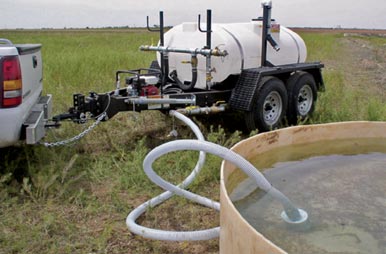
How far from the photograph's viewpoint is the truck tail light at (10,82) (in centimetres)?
344

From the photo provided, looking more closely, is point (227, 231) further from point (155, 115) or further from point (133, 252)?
point (155, 115)

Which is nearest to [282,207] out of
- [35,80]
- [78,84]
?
[35,80]

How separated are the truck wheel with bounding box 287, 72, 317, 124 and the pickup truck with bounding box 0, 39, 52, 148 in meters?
3.32

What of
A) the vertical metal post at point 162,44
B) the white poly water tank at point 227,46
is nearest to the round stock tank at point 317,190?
the white poly water tank at point 227,46

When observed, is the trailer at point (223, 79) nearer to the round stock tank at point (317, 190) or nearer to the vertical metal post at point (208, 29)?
the vertical metal post at point (208, 29)

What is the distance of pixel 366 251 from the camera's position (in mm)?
2512

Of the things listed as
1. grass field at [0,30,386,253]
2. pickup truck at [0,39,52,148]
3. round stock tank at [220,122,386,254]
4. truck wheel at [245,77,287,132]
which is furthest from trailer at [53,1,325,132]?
round stock tank at [220,122,386,254]

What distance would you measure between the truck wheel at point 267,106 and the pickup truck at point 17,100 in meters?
2.53

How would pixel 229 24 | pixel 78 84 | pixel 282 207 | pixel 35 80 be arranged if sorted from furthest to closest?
pixel 78 84 < pixel 229 24 < pixel 35 80 < pixel 282 207

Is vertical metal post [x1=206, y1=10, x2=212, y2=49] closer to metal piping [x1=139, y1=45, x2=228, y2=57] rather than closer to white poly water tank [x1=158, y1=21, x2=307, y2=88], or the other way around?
metal piping [x1=139, y1=45, x2=228, y2=57]

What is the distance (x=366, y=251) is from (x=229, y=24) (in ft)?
12.6

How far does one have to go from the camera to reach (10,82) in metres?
3.49

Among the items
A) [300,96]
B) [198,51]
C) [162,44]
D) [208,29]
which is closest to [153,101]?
[198,51]

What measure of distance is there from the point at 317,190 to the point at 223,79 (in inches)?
96.1
